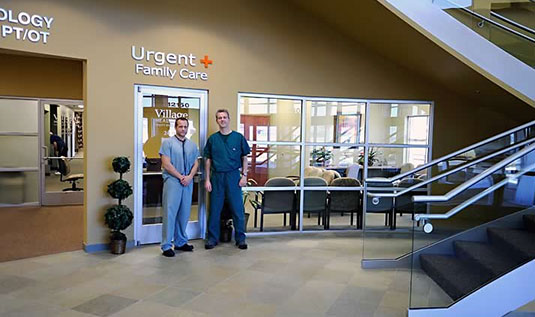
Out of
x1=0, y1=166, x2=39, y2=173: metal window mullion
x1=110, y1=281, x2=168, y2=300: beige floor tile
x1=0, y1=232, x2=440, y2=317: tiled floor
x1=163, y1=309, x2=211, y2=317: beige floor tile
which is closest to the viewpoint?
x1=163, y1=309, x2=211, y2=317: beige floor tile

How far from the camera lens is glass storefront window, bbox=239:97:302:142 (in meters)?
5.93

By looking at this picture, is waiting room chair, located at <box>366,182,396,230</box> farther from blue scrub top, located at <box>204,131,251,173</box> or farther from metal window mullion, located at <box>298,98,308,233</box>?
blue scrub top, located at <box>204,131,251,173</box>

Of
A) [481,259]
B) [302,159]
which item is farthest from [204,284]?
[302,159]

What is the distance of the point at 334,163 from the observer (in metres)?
6.45

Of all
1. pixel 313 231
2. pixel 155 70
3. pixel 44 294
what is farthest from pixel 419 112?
pixel 44 294

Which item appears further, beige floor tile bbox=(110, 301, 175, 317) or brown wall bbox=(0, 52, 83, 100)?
brown wall bbox=(0, 52, 83, 100)

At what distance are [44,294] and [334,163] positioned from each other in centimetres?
434

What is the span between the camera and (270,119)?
606 centimetres

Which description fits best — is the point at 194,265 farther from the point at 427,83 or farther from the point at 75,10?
the point at 427,83

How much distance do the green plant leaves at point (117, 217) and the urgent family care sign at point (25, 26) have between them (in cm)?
205

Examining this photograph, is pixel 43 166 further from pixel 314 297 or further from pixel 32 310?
pixel 314 297

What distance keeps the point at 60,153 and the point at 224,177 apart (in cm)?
470

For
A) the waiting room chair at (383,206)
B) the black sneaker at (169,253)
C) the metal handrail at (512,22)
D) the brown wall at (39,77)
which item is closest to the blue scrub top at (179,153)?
the black sneaker at (169,253)

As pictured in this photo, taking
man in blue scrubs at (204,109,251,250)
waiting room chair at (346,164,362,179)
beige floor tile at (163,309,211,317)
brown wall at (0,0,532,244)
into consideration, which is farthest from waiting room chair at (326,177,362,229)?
beige floor tile at (163,309,211,317)
